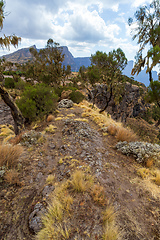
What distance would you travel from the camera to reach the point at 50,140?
23.0 feet

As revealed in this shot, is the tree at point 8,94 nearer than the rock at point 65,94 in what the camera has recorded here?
Yes

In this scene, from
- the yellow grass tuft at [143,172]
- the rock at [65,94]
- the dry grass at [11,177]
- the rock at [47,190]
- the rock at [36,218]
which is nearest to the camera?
the rock at [36,218]

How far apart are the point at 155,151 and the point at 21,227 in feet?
19.1

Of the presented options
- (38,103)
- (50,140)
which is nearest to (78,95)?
(38,103)

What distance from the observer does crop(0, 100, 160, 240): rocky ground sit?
98.8 inches

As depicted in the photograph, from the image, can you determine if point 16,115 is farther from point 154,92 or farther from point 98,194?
point 154,92

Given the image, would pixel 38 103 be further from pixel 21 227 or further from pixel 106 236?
pixel 106 236

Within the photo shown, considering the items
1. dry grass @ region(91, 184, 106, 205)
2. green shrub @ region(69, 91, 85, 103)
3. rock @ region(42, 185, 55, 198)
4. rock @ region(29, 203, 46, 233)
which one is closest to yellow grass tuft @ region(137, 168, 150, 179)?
dry grass @ region(91, 184, 106, 205)

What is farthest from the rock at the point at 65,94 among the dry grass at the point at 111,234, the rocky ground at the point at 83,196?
the dry grass at the point at 111,234

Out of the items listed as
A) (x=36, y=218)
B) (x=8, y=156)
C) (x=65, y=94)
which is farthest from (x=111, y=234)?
(x=65, y=94)

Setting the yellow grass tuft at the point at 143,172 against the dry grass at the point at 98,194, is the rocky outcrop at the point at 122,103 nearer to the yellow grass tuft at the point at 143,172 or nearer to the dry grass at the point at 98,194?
the yellow grass tuft at the point at 143,172

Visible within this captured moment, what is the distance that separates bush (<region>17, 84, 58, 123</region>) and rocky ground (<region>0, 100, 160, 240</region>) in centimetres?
420

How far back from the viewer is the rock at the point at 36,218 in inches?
95.8

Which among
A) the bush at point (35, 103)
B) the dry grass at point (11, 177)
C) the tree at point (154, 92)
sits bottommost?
the dry grass at point (11, 177)
